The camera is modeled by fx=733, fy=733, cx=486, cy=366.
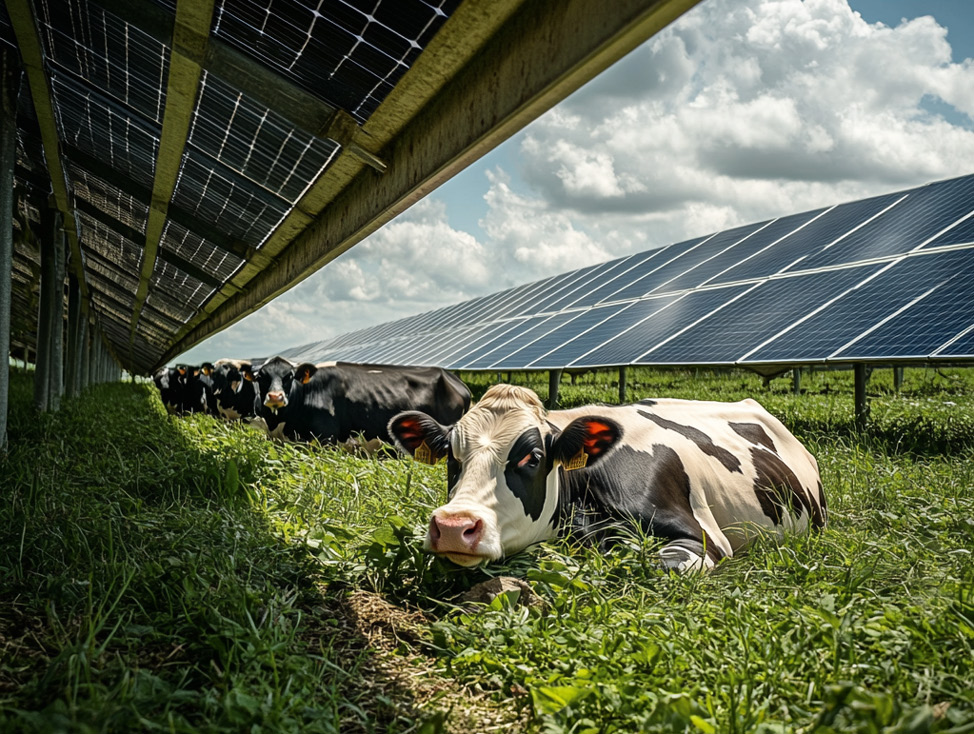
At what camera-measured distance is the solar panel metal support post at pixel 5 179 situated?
17.9 feet

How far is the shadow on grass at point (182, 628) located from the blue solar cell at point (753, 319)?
577 cm

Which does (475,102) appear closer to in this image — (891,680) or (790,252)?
(891,680)

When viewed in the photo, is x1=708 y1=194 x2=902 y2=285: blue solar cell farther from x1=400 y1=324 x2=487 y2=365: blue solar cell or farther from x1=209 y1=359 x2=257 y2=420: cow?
x1=209 y1=359 x2=257 y2=420: cow

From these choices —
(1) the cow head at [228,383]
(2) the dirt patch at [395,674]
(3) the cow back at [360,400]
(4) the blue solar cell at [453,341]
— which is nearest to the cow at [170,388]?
(1) the cow head at [228,383]

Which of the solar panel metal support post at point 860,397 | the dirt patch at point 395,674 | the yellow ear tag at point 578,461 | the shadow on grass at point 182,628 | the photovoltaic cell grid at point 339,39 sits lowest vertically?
the dirt patch at point 395,674

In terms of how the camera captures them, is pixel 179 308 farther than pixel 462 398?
Yes

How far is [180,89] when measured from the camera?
14.4 feet

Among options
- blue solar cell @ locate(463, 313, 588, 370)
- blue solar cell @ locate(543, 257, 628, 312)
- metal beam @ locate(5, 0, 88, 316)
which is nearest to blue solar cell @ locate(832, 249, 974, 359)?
blue solar cell @ locate(463, 313, 588, 370)

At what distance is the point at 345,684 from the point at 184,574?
1.01 meters

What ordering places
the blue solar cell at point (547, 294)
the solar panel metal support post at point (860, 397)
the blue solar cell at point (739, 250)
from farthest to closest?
the blue solar cell at point (547, 294)
the blue solar cell at point (739, 250)
the solar panel metal support post at point (860, 397)

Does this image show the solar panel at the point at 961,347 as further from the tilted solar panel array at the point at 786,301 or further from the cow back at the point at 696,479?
the cow back at the point at 696,479

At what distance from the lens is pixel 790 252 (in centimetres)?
1149

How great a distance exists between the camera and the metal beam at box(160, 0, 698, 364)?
7.96ft

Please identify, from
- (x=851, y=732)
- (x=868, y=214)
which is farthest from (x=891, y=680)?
(x=868, y=214)
